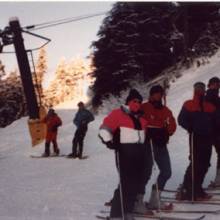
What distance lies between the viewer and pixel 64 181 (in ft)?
38.1

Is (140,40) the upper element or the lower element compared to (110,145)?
upper

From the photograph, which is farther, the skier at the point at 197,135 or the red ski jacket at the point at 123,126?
the skier at the point at 197,135

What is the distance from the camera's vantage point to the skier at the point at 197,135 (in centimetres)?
805

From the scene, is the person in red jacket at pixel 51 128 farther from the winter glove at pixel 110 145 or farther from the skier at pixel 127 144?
the winter glove at pixel 110 145

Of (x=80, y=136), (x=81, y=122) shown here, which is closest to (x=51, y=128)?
(x=80, y=136)

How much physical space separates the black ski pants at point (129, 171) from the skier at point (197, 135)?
112cm

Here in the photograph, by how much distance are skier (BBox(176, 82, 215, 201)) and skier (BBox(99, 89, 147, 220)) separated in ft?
3.42

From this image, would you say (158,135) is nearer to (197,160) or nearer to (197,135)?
(197,135)

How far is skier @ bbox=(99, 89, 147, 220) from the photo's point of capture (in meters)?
7.08

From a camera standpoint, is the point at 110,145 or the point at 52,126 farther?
the point at 52,126

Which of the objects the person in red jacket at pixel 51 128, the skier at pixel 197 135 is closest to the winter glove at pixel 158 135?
the skier at pixel 197 135

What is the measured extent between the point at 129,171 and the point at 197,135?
145 centimetres

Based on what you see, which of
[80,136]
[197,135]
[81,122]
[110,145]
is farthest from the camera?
[80,136]

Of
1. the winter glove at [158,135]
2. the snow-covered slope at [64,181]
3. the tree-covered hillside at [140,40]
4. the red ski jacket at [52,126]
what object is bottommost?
the snow-covered slope at [64,181]
